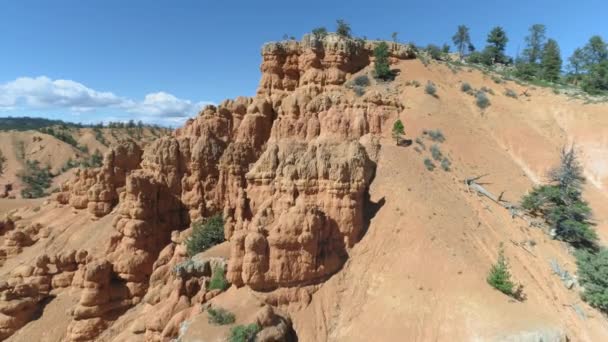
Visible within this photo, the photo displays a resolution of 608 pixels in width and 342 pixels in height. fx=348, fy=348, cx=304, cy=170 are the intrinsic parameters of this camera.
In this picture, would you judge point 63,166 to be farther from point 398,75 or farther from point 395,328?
point 395,328

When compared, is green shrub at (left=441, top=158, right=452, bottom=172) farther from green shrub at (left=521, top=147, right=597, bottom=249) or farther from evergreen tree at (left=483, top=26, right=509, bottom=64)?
evergreen tree at (left=483, top=26, right=509, bottom=64)

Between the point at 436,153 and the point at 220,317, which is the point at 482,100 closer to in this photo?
the point at 436,153

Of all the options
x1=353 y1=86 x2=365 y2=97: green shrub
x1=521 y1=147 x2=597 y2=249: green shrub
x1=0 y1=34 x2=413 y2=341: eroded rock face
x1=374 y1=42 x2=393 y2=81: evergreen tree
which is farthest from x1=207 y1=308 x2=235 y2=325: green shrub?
x1=374 y1=42 x2=393 y2=81: evergreen tree

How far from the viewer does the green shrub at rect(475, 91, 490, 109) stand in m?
38.2

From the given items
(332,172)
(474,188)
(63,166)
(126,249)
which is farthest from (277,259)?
(63,166)

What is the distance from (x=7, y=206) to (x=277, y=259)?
53251 millimetres

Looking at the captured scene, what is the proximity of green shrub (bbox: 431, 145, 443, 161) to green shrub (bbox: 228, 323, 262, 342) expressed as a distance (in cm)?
2099

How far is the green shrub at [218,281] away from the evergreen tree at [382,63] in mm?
28382

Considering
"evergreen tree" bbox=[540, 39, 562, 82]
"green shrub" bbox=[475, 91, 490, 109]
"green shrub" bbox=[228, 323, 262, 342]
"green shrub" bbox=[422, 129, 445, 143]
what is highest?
"evergreen tree" bbox=[540, 39, 562, 82]

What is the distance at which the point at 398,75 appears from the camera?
40.4 meters

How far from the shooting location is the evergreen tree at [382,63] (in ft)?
128

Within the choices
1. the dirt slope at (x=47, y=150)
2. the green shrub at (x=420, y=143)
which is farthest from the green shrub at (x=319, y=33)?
the dirt slope at (x=47, y=150)

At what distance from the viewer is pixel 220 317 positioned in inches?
651

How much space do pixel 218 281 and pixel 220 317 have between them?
348cm
